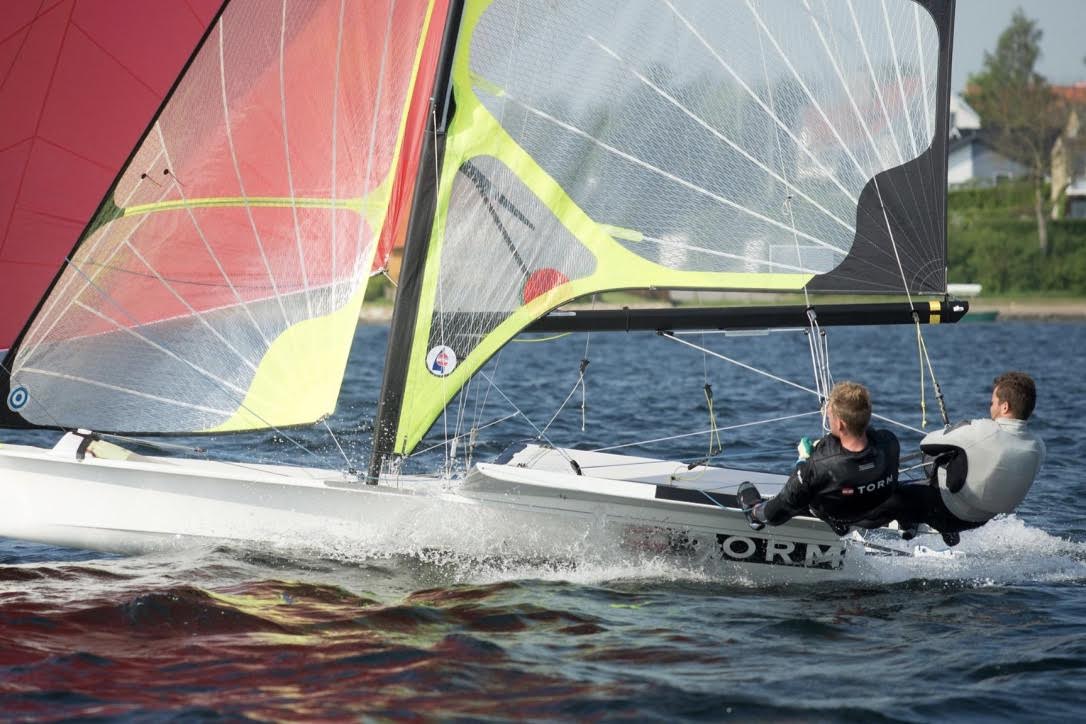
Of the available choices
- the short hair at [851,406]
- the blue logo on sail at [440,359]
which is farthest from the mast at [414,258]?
the short hair at [851,406]

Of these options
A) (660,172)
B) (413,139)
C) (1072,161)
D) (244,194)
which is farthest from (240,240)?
(1072,161)

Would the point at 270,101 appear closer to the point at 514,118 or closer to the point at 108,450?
the point at 514,118

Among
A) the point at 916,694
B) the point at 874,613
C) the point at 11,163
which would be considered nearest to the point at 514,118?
the point at 11,163

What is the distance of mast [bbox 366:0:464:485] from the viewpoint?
6875mm

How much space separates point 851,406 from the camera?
604 cm

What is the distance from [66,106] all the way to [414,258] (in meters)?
2.07

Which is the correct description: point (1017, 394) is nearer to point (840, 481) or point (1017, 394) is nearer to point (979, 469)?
point (979, 469)

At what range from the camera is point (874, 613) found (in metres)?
6.23

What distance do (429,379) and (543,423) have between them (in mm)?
6503

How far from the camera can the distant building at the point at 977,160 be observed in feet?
194

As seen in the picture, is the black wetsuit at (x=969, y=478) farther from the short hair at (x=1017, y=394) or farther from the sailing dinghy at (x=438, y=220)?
the sailing dinghy at (x=438, y=220)

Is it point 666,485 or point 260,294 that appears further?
point 260,294

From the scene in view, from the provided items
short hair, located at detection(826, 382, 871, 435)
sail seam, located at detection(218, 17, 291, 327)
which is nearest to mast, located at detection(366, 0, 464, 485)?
sail seam, located at detection(218, 17, 291, 327)

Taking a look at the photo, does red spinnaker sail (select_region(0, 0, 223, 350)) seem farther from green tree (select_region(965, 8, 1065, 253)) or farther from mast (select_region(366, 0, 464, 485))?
green tree (select_region(965, 8, 1065, 253))
